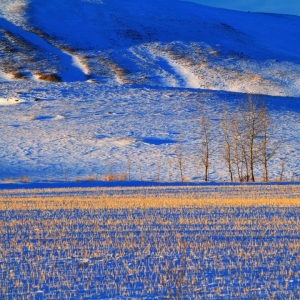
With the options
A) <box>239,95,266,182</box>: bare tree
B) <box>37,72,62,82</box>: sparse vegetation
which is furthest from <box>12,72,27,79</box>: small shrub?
<box>239,95,266,182</box>: bare tree

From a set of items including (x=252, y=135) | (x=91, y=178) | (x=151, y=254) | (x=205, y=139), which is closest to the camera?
(x=151, y=254)

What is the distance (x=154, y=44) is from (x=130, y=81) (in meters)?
26.6

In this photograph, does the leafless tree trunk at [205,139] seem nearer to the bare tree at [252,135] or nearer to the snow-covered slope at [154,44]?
the bare tree at [252,135]

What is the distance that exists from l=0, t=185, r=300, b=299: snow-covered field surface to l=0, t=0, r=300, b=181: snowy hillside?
19415 millimetres

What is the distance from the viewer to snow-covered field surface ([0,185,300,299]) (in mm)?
6109

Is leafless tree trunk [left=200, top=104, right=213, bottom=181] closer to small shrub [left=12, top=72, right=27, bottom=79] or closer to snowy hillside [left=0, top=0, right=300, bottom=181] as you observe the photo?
snowy hillside [left=0, top=0, right=300, bottom=181]

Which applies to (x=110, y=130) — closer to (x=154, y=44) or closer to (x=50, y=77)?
(x=50, y=77)

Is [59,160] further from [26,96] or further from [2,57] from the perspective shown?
[2,57]

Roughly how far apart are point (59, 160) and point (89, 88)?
2192 centimetres

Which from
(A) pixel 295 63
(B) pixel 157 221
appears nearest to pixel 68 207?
(B) pixel 157 221

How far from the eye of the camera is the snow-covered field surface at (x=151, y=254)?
6.11 meters

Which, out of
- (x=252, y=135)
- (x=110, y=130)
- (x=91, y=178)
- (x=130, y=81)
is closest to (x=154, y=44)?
(x=130, y=81)

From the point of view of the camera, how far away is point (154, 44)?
308 feet

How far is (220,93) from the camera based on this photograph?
182 feet
